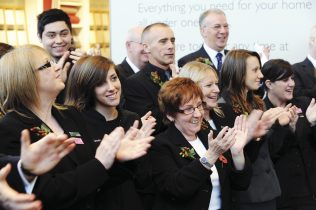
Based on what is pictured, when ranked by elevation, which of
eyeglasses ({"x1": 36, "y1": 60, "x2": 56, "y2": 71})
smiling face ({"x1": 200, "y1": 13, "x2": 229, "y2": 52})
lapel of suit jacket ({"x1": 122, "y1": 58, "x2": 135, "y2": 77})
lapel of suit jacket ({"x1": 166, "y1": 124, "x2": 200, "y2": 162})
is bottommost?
lapel of suit jacket ({"x1": 166, "y1": 124, "x2": 200, "y2": 162})

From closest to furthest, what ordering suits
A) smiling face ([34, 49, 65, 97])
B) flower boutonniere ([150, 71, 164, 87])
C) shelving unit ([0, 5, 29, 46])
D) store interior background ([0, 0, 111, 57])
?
1. smiling face ([34, 49, 65, 97])
2. flower boutonniere ([150, 71, 164, 87])
3. shelving unit ([0, 5, 29, 46])
4. store interior background ([0, 0, 111, 57])

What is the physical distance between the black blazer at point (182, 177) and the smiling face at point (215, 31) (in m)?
1.82

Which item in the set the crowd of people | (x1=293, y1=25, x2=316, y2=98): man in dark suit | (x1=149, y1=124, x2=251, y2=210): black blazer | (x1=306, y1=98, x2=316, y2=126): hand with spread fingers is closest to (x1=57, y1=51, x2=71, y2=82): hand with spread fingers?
the crowd of people

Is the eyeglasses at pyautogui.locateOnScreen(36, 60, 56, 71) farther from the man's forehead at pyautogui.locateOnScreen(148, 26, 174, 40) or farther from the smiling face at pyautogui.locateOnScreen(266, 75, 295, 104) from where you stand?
the smiling face at pyautogui.locateOnScreen(266, 75, 295, 104)

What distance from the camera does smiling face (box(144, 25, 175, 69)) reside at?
156 inches

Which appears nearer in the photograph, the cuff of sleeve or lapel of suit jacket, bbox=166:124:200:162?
the cuff of sleeve

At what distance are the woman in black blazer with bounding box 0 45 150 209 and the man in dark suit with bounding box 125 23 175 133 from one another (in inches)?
37.5

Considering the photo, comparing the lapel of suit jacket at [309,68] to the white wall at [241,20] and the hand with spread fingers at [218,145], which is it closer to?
the white wall at [241,20]

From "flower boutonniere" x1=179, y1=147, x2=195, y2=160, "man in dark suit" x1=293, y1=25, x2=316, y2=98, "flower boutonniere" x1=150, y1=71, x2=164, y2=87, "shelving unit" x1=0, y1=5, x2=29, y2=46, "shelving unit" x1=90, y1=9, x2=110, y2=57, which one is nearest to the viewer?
"flower boutonniere" x1=179, y1=147, x2=195, y2=160

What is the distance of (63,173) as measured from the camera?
2283mm

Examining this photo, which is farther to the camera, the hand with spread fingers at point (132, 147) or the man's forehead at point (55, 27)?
the man's forehead at point (55, 27)

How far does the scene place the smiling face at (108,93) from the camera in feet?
9.41

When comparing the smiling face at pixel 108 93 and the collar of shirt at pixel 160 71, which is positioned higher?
the smiling face at pixel 108 93

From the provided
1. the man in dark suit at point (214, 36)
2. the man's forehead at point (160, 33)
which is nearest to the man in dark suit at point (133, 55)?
the man in dark suit at point (214, 36)
